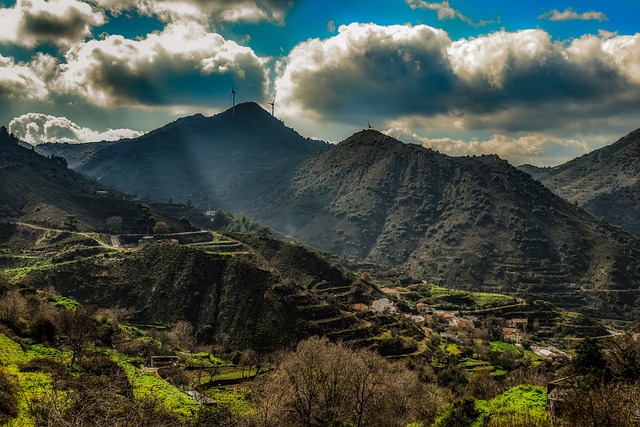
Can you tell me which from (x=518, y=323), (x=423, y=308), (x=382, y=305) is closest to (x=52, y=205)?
(x=382, y=305)

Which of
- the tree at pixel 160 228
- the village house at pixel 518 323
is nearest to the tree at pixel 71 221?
the tree at pixel 160 228

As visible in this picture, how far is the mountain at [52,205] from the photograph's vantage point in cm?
14775

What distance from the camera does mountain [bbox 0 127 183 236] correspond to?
148 metres

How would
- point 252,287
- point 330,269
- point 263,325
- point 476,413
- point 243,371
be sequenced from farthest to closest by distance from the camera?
point 330,269 → point 252,287 → point 263,325 → point 243,371 → point 476,413

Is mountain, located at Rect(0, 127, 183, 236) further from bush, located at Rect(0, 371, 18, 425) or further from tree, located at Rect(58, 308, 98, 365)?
bush, located at Rect(0, 371, 18, 425)

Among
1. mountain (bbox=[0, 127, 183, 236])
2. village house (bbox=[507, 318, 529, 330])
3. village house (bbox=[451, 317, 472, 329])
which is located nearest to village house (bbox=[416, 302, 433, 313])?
village house (bbox=[451, 317, 472, 329])

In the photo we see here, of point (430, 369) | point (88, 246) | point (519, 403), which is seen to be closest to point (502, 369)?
point (430, 369)

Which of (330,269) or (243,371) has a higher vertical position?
(330,269)

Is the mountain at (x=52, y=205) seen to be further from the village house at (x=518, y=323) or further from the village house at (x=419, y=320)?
the village house at (x=518, y=323)

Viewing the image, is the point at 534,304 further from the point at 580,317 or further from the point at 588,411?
the point at 588,411

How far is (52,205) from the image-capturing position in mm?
160000

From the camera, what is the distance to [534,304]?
488 feet

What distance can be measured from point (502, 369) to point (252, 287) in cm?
4576

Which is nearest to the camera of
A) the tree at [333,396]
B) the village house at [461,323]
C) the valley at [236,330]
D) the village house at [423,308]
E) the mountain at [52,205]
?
the valley at [236,330]
